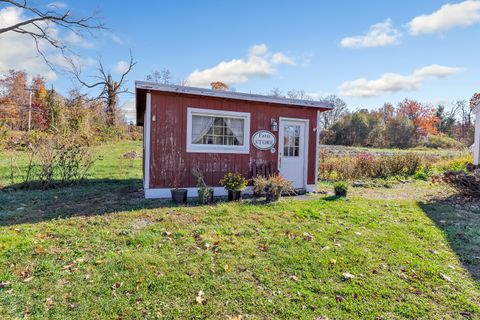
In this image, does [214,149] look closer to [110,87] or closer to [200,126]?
[200,126]

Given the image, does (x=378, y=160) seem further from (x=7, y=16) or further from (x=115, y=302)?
(x=7, y=16)

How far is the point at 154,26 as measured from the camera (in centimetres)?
1095

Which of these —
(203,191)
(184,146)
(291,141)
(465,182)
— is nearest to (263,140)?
(291,141)

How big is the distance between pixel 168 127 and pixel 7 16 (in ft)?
33.3

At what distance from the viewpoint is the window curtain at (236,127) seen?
7.20 m

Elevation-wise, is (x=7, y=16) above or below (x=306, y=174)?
above

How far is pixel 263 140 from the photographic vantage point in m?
7.52

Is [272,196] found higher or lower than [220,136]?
lower

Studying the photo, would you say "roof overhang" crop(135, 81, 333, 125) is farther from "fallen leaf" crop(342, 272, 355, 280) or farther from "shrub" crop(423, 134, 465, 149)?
"shrub" crop(423, 134, 465, 149)

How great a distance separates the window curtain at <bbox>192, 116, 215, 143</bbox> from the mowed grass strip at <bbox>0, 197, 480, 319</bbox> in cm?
245

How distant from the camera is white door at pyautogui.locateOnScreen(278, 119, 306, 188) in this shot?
25.7 ft

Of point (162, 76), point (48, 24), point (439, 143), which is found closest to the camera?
point (48, 24)

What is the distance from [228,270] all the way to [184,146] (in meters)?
4.04

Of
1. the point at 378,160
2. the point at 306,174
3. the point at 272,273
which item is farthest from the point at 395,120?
the point at 272,273
